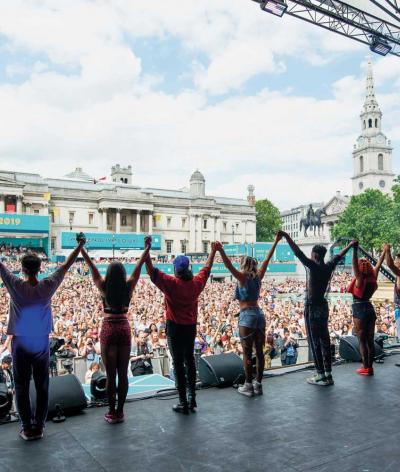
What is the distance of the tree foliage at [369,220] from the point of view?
48688 mm

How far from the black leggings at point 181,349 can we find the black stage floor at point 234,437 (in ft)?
0.94

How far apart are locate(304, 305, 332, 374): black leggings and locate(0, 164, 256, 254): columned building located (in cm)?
4932

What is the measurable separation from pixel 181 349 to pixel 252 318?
0.91 m

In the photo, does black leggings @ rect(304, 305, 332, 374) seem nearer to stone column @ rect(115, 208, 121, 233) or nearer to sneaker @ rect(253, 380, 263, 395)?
sneaker @ rect(253, 380, 263, 395)

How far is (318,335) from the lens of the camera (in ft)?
16.1

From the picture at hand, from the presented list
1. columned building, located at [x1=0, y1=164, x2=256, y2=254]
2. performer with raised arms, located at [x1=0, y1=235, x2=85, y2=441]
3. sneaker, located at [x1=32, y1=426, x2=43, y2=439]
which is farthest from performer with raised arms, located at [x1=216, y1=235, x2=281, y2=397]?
columned building, located at [x1=0, y1=164, x2=256, y2=254]

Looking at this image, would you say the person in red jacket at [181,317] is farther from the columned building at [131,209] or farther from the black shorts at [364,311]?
the columned building at [131,209]

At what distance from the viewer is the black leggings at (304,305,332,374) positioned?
4.89 meters

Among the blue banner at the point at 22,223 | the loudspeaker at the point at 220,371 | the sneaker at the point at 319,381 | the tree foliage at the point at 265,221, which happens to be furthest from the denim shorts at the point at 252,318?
the tree foliage at the point at 265,221

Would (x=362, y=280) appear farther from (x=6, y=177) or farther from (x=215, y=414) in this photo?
(x=6, y=177)

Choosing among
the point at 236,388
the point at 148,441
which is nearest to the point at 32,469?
the point at 148,441

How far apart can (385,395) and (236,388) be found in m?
1.62

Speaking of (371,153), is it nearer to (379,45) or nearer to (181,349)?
(379,45)

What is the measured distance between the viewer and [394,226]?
1721 inches
